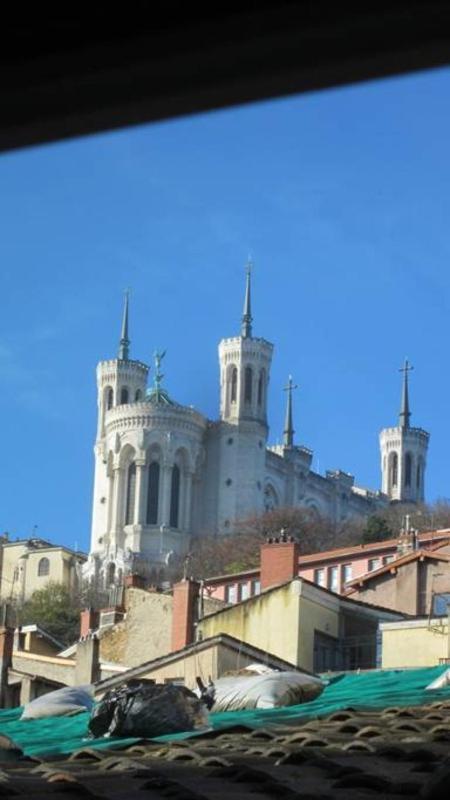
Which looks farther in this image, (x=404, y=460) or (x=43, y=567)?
(x=404, y=460)

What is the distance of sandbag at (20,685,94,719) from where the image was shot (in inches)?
838

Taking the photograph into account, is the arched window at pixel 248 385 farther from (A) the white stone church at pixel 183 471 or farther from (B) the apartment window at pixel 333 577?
(B) the apartment window at pixel 333 577

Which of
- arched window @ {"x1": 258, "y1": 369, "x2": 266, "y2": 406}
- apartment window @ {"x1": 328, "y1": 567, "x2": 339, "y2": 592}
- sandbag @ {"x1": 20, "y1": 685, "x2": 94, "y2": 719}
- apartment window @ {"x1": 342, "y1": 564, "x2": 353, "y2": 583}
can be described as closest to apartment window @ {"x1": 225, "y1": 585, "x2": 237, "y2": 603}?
apartment window @ {"x1": 328, "y1": 567, "x2": 339, "y2": 592}

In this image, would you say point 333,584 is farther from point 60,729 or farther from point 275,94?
point 275,94

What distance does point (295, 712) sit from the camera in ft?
55.0

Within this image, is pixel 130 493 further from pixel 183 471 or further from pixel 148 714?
pixel 148 714

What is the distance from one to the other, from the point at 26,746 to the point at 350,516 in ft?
419

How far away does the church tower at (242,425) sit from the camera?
13112 centimetres

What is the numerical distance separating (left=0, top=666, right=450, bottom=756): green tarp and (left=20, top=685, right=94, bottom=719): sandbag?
0.26m

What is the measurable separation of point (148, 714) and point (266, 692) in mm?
3697

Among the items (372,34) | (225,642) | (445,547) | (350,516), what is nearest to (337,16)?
(372,34)

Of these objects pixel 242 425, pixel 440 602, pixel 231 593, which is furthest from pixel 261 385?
pixel 440 602

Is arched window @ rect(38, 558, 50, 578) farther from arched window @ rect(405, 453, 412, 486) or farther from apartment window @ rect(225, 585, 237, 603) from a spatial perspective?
arched window @ rect(405, 453, 412, 486)

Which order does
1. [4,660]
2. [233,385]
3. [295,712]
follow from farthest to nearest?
1. [233,385]
2. [4,660]
3. [295,712]
